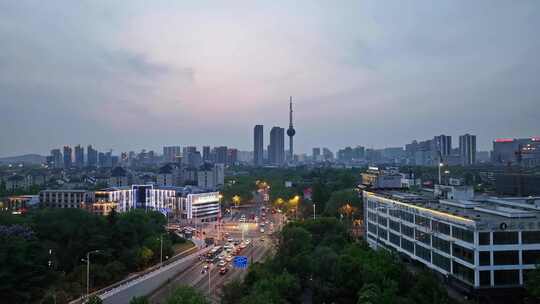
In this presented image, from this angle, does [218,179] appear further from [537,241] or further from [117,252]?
[537,241]

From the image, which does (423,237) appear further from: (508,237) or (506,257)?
(508,237)

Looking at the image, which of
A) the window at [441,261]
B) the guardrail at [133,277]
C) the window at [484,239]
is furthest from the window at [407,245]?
the guardrail at [133,277]

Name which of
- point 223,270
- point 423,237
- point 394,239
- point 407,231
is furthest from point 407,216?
point 223,270

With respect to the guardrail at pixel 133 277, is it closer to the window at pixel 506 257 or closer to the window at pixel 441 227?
the window at pixel 441 227

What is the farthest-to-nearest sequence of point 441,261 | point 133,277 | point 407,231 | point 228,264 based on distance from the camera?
1. point 228,264
2. point 407,231
3. point 133,277
4. point 441,261

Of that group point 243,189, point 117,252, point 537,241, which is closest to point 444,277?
point 537,241

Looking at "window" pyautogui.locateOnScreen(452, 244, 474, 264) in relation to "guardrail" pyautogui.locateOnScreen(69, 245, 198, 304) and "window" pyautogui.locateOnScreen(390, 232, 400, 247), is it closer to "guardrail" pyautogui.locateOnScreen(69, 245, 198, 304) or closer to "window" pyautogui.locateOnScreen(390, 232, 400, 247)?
"window" pyautogui.locateOnScreen(390, 232, 400, 247)
